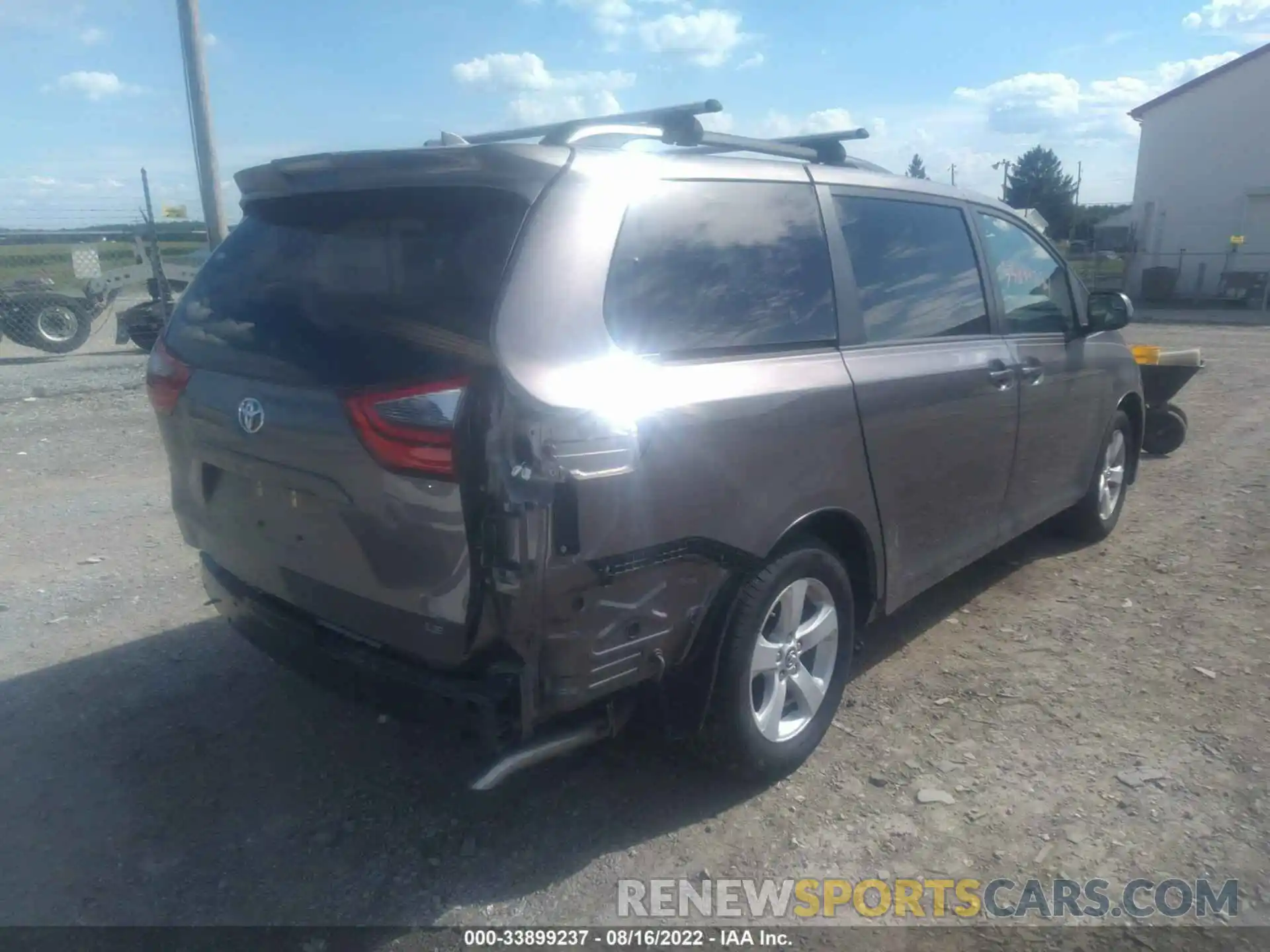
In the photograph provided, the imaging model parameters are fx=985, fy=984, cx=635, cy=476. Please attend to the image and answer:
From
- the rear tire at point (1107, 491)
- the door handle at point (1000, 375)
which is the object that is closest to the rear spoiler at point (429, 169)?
the door handle at point (1000, 375)

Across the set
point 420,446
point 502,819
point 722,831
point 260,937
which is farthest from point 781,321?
point 260,937

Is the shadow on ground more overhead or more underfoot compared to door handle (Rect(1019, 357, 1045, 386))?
more underfoot

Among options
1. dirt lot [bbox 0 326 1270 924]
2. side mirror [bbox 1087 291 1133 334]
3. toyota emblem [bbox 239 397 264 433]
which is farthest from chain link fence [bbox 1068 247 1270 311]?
toyota emblem [bbox 239 397 264 433]

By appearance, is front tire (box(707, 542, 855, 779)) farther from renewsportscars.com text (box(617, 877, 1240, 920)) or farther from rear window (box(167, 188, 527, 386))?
rear window (box(167, 188, 527, 386))

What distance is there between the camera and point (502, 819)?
3.10 m

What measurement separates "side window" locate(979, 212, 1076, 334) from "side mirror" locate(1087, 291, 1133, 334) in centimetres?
17

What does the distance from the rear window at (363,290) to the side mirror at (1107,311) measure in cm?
366

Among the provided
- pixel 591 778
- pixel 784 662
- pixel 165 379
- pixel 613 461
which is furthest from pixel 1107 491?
pixel 165 379

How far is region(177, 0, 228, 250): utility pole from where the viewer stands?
9.98m

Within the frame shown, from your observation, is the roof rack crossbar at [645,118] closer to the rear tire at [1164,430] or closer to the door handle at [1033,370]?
the door handle at [1033,370]

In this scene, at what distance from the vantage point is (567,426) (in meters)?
2.43

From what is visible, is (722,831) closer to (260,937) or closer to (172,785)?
(260,937)

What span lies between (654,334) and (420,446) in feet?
2.43

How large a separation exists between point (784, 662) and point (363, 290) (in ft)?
5.79
